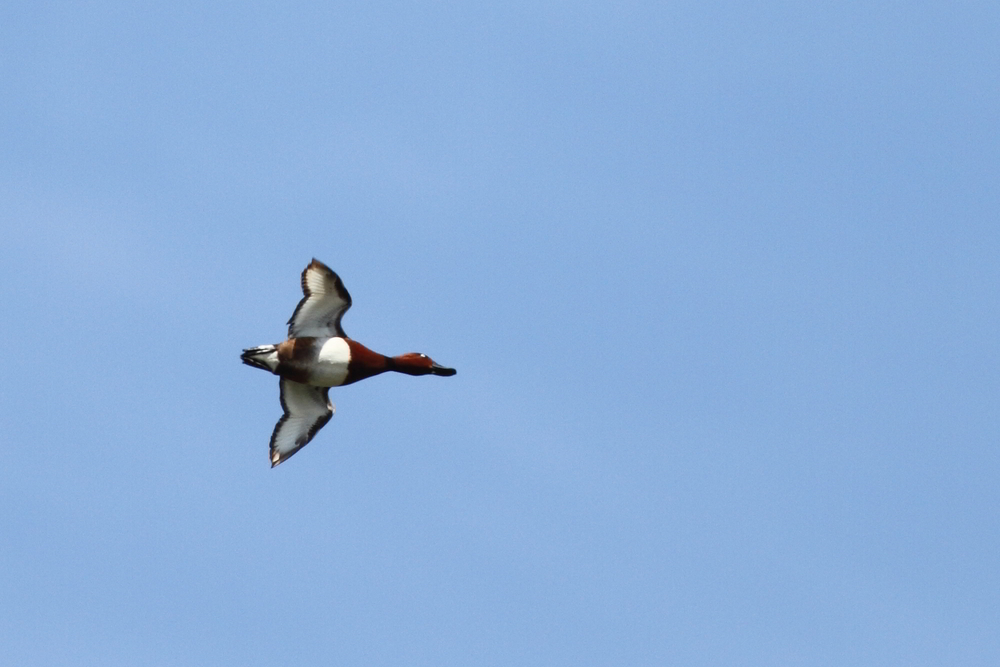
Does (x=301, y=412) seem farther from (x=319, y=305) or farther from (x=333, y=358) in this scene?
(x=319, y=305)

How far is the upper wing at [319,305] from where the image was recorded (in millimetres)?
36531

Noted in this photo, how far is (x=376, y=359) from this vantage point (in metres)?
37.2

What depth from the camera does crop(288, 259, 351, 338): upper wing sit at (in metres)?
36.5

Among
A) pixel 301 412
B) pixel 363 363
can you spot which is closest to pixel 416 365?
pixel 363 363

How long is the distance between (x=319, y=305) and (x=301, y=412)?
8.83 ft

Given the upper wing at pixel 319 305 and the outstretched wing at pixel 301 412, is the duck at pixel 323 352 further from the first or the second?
the outstretched wing at pixel 301 412

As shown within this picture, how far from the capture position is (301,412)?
3844 cm

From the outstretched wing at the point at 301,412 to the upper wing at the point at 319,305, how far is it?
165 centimetres

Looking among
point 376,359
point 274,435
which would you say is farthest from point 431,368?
point 274,435

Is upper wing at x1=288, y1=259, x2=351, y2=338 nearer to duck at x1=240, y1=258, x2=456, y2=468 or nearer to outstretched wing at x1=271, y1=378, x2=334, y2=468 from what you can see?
duck at x1=240, y1=258, x2=456, y2=468

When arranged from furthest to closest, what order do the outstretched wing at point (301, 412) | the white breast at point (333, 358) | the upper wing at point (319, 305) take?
1. the outstretched wing at point (301, 412)
2. the white breast at point (333, 358)
3. the upper wing at point (319, 305)

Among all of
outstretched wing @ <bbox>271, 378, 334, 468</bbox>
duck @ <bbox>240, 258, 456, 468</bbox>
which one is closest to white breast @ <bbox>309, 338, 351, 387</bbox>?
duck @ <bbox>240, 258, 456, 468</bbox>

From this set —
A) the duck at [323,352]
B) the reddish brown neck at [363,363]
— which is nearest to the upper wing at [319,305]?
the duck at [323,352]

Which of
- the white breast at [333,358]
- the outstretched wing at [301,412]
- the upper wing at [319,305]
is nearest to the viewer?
the upper wing at [319,305]
